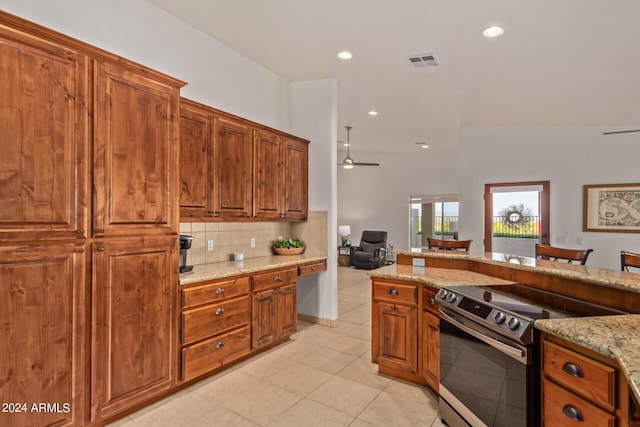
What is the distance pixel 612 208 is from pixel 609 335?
496cm

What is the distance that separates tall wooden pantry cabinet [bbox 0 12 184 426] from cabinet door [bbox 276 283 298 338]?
1.18m

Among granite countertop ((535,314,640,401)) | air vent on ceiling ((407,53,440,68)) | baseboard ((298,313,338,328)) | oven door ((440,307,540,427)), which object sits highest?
air vent on ceiling ((407,53,440,68))

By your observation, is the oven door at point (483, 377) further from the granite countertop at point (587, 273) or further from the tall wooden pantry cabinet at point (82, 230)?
the tall wooden pantry cabinet at point (82, 230)

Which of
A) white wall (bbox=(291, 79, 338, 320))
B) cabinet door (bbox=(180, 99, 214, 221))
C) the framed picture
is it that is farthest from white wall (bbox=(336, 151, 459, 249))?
cabinet door (bbox=(180, 99, 214, 221))

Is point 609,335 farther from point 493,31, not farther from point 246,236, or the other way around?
point 246,236

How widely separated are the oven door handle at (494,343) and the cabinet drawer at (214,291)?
5.76 ft

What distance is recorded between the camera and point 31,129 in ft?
6.09

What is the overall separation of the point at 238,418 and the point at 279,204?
7.51ft

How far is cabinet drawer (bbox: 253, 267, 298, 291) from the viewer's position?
330cm

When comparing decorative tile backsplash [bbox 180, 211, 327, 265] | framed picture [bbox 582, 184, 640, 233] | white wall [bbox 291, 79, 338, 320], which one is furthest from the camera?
framed picture [bbox 582, 184, 640, 233]

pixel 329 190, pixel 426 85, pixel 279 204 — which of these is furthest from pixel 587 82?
pixel 279 204

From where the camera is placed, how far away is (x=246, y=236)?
4.05m

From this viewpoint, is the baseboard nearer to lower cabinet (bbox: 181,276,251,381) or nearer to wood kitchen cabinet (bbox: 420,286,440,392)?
lower cabinet (bbox: 181,276,251,381)

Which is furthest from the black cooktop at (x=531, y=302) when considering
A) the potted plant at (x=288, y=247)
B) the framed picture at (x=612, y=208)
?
the framed picture at (x=612, y=208)
